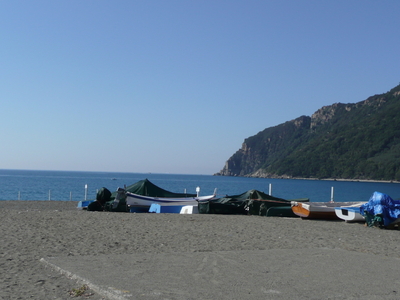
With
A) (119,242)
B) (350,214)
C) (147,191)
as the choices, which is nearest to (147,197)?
(147,191)

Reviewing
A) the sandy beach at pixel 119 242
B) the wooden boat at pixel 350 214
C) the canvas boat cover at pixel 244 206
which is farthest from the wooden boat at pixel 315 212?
the sandy beach at pixel 119 242

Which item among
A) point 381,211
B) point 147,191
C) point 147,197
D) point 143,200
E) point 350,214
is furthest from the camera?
point 147,191

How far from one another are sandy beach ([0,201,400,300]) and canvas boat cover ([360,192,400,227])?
69cm

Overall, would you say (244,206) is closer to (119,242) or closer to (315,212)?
(315,212)

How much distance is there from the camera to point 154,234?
47.5 ft

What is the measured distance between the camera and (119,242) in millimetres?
12477

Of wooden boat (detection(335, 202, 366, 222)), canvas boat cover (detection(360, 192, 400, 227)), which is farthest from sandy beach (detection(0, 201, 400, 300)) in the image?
wooden boat (detection(335, 202, 366, 222))

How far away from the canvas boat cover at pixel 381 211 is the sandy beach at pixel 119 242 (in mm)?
690

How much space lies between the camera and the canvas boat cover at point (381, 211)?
18625mm

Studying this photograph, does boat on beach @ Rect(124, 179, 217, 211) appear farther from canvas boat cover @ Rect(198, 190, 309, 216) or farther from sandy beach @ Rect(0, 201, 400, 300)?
sandy beach @ Rect(0, 201, 400, 300)

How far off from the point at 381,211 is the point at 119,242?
11.1m

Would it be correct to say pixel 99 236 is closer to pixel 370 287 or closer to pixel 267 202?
pixel 370 287

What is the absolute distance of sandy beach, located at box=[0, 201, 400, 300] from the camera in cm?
773

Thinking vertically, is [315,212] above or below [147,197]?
below
